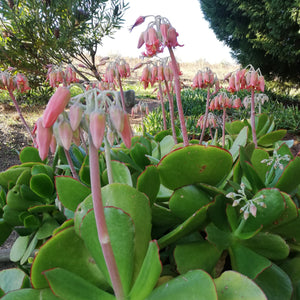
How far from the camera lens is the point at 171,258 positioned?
2.13 feet

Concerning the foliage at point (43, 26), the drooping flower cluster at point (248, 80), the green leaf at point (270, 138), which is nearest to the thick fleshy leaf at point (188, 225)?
the drooping flower cluster at point (248, 80)

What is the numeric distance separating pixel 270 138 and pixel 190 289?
3.91 ft

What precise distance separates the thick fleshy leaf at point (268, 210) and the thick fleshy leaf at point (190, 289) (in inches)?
7.2

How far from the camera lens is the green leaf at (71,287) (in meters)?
0.49

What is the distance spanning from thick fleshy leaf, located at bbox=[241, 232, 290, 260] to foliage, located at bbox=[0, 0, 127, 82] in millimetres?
4592

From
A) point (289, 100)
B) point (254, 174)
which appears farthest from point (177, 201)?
point (289, 100)

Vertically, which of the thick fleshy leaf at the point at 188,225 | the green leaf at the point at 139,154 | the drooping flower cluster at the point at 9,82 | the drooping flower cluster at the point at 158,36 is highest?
the drooping flower cluster at the point at 158,36

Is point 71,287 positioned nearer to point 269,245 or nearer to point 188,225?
point 188,225

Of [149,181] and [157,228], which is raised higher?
[149,181]

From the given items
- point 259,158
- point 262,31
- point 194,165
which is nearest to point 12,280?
point 194,165

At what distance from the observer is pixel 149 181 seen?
0.62 meters

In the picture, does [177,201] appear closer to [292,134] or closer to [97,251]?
[97,251]

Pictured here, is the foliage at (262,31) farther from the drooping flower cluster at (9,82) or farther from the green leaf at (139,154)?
the green leaf at (139,154)

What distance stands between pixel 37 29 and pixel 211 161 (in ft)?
18.5
